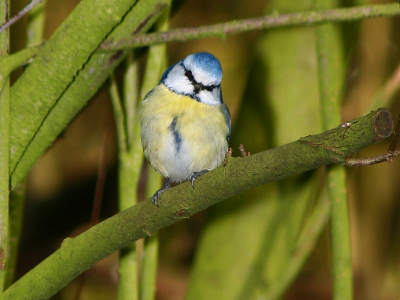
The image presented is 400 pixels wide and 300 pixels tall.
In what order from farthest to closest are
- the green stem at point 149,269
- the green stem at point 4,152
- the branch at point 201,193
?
1. the green stem at point 149,269
2. the green stem at point 4,152
3. the branch at point 201,193

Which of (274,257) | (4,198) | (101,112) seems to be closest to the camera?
(4,198)

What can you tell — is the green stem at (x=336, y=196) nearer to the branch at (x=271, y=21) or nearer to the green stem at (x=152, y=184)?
the branch at (x=271, y=21)

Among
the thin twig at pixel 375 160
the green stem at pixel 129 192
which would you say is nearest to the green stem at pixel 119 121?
the green stem at pixel 129 192

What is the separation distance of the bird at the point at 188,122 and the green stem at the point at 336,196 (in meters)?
0.34

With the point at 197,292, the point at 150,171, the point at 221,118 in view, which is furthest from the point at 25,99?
the point at 197,292

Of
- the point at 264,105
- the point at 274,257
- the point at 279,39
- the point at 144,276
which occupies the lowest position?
the point at 144,276

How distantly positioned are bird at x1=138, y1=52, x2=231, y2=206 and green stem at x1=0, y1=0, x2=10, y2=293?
441mm

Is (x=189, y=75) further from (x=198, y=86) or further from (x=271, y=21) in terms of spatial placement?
(x=271, y=21)

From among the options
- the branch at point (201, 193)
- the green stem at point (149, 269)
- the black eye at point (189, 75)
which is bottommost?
the branch at point (201, 193)

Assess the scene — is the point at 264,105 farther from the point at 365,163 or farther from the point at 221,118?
the point at 365,163

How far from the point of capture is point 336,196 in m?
1.10

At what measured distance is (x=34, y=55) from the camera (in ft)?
3.64

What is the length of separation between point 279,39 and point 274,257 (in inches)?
30.0

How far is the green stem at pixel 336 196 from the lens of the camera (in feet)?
3.50
